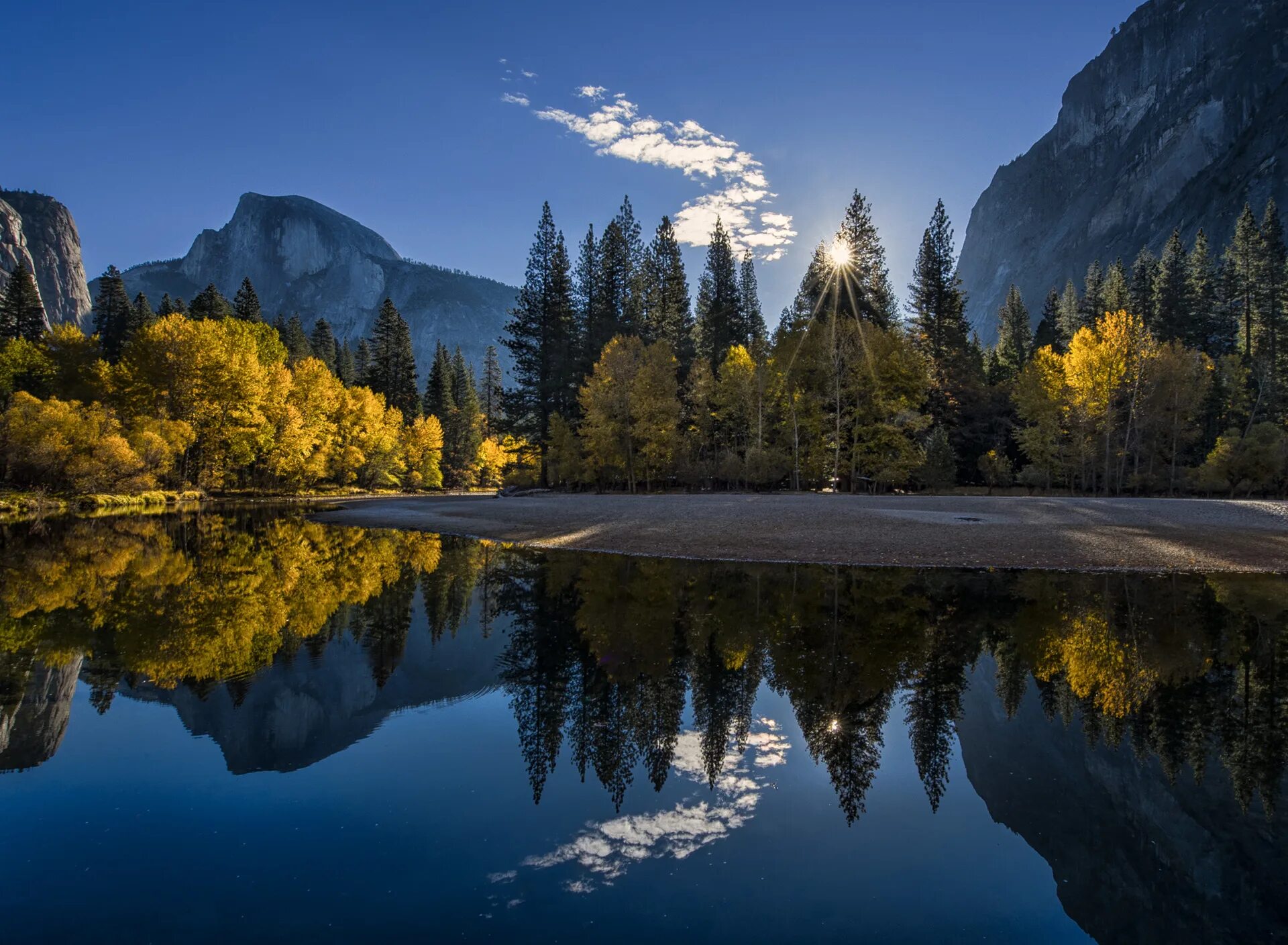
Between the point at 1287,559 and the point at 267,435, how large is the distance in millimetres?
57475

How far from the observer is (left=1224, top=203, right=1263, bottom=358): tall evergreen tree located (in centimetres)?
6159

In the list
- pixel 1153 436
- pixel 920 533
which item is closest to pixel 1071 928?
pixel 920 533

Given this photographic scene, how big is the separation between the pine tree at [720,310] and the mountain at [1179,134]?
10163 centimetres

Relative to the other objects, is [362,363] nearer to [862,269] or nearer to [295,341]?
[295,341]

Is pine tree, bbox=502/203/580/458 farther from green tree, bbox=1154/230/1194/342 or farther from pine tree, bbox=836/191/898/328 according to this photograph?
green tree, bbox=1154/230/1194/342

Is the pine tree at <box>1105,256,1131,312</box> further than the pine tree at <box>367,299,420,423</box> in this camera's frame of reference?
No

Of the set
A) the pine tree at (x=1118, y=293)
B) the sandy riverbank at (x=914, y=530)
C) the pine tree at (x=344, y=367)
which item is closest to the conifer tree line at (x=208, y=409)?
the pine tree at (x=344, y=367)

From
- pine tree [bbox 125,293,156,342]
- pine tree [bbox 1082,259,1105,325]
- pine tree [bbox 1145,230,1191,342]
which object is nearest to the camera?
pine tree [bbox 1145,230,1191,342]

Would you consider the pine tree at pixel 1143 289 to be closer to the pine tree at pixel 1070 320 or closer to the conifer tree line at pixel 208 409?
the pine tree at pixel 1070 320

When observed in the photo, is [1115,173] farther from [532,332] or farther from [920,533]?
[920,533]

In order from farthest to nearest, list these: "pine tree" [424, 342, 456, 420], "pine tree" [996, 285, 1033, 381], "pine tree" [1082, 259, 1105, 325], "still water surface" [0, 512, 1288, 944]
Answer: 1. "pine tree" [424, 342, 456, 420]
2. "pine tree" [996, 285, 1033, 381]
3. "pine tree" [1082, 259, 1105, 325]
4. "still water surface" [0, 512, 1288, 944]

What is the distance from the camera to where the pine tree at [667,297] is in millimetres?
56281

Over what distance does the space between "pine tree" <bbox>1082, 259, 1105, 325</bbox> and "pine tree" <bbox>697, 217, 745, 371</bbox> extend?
35.3 metres

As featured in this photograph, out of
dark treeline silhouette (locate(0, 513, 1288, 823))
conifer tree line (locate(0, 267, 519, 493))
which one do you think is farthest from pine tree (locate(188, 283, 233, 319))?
dark treeline silhouette (locate(0, 513, 1288, 823))
